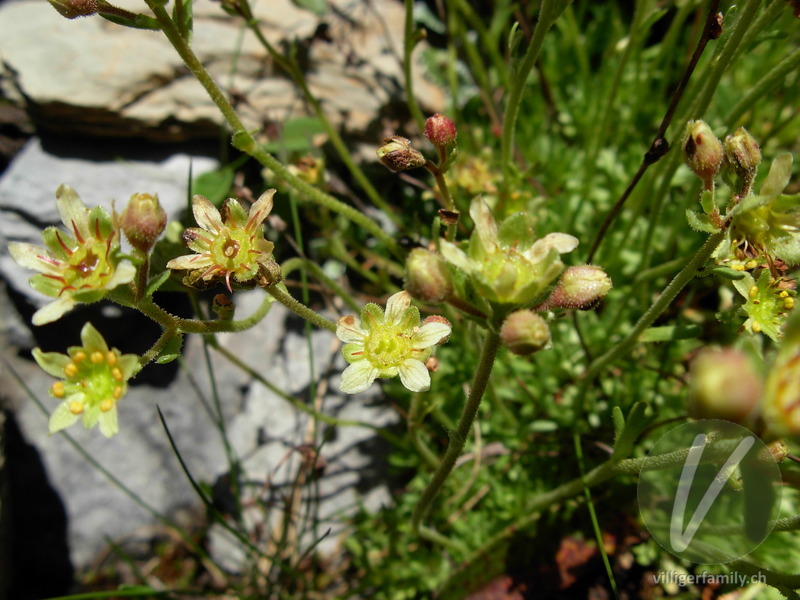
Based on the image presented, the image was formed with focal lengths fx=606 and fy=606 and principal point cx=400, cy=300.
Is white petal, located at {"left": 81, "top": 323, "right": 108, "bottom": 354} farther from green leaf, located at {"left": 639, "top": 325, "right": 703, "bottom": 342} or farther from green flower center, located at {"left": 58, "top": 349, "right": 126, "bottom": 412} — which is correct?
green leaf, located at {"left": 639, "top": 325, "right": 703, "bottom": 342}

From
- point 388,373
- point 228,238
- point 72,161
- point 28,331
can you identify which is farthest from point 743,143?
point 28,331

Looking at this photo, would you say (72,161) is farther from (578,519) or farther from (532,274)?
(578,519)

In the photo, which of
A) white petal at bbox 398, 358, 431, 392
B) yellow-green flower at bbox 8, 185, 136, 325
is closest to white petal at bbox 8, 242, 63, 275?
yellow-green flower at bbox 8, 185, 136, 325

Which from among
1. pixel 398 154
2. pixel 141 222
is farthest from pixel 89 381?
pixel 398 154

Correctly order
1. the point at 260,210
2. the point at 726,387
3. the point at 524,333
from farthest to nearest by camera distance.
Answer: the point at 260,210
the point at 524,333
the point at 726,387

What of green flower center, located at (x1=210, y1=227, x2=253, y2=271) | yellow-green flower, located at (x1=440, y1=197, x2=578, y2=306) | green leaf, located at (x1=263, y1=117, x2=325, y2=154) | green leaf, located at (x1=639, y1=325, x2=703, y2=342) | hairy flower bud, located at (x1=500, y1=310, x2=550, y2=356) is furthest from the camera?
green leaf, located at (x1=263, y1=117, x2=325, y2=154)

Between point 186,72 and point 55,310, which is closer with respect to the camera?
point 55,310

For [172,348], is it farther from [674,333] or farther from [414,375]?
[674,333]

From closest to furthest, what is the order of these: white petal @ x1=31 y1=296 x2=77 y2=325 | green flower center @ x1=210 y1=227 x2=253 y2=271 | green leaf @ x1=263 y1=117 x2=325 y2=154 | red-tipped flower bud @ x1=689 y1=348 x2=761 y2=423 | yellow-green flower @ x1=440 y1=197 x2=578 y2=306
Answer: red-tipped flower bud @ x1=689 y1=348 x2=761 y2=423
yellow-green flower @ x1=440 y1=197 x2=578 y2=306
white petal @ x1=31 y1=296 x2=77 y2=325
green flower center @ x1=210 y1=227 x2=253 y2=271
green leaf @ x1=263 y1=117 x2=325 y2=154
